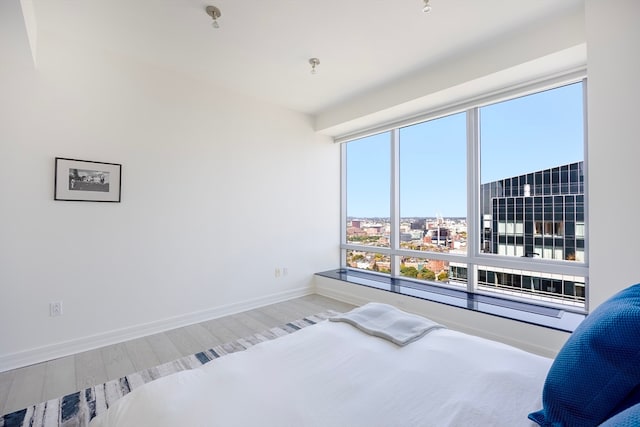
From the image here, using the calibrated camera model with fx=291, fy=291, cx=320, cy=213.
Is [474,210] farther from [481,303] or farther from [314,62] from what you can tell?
[314,62]

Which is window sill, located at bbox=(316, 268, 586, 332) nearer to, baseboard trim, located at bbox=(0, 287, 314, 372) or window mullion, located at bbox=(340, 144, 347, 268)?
window mullion, located at bbox=(340, 144, 347, 268)

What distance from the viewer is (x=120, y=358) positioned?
251 centimetres

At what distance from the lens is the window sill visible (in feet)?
8.27

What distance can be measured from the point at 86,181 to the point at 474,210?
3.98 metres

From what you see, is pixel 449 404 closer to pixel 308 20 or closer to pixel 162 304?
pixel 308 20

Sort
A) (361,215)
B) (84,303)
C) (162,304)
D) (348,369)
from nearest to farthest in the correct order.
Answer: (348,369)
(84,303)
(162,304)
(361,215)

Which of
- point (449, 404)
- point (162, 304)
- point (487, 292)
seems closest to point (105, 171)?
point (162, 304)

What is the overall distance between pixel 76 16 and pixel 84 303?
2407 mm

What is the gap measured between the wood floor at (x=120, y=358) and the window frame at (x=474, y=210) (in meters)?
1.63

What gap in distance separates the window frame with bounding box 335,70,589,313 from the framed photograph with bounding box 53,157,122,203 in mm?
3199

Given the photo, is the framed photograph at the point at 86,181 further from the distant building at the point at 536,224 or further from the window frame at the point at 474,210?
the distant building at the point at 536,224

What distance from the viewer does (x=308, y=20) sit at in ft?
7.64

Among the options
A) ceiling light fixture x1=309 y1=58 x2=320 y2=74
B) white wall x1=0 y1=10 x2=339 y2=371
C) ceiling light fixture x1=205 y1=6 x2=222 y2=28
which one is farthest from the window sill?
ceiling light fixture x1=205 y1=6 x2=222 y2=28

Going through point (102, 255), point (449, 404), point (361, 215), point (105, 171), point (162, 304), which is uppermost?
point (105, 171)
